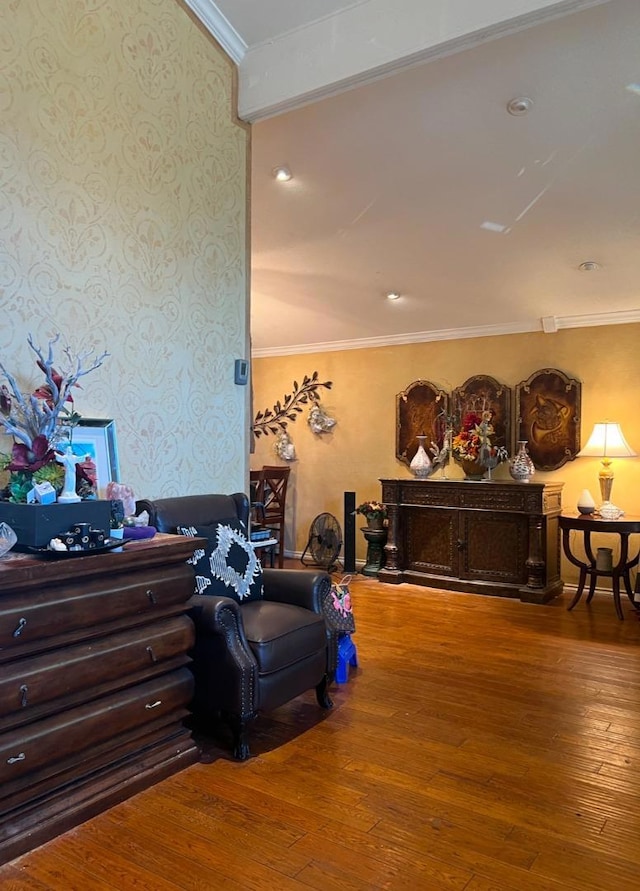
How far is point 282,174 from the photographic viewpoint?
11.6 ft

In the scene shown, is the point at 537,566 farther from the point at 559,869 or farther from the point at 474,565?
the point at 559,869

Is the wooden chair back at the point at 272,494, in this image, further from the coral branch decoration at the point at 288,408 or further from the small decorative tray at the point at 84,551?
the small decorative tray at the point at 84,551

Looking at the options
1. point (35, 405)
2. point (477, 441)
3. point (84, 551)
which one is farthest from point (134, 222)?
point (477, 441)

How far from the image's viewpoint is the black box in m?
1.76

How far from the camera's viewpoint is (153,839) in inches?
69.9

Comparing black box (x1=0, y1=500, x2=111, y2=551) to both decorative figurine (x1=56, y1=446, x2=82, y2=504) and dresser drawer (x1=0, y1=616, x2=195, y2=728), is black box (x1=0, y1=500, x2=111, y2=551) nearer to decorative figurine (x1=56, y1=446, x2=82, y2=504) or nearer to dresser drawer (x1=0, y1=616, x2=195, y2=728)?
decorative figurine (x1=56, y1=446, x2=82, y2=504)

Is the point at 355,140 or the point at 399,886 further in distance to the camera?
the point at 355,140

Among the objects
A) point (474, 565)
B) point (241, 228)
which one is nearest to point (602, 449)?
point (474, 565)

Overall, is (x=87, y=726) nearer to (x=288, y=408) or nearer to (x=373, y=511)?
(x=373, y=511)

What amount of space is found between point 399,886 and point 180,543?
47.3 inches

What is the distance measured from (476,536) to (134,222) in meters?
3.88

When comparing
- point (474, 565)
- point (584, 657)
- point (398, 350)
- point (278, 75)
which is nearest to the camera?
point (278, 75)

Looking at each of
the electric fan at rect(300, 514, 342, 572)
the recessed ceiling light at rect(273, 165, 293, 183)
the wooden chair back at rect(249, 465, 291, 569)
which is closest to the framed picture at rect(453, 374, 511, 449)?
the electric fan at rect(300, 514, 342, 572)

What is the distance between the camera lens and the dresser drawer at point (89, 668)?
1.67 metres
